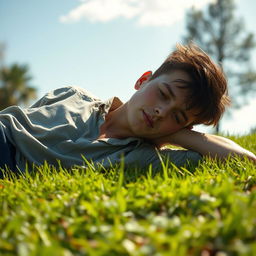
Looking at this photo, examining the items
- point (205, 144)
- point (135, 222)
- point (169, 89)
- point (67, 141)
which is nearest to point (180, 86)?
point (169, 89)

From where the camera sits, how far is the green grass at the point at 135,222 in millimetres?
1066

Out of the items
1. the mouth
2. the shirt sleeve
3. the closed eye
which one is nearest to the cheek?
the mouth

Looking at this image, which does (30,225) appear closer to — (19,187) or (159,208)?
(159,208)

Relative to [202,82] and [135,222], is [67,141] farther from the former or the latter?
[135,222]

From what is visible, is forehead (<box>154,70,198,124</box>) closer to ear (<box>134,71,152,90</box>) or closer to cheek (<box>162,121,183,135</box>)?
cheek (<box>162,121,183,135</box>)

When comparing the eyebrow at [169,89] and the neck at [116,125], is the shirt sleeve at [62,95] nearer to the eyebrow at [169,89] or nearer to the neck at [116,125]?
the neck at [116,125]

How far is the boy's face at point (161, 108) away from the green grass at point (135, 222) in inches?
56.3

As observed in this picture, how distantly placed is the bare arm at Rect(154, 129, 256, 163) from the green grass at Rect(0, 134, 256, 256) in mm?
1260

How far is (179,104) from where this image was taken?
315cm

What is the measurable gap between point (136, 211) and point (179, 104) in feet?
6.14

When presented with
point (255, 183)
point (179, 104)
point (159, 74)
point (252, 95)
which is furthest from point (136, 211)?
point (252, 95)

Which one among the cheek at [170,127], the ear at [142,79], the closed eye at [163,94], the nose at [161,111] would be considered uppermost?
the ear at [142,79]

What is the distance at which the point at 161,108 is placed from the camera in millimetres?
3105

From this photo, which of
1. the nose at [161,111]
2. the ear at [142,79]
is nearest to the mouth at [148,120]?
the nose at [161,111]
